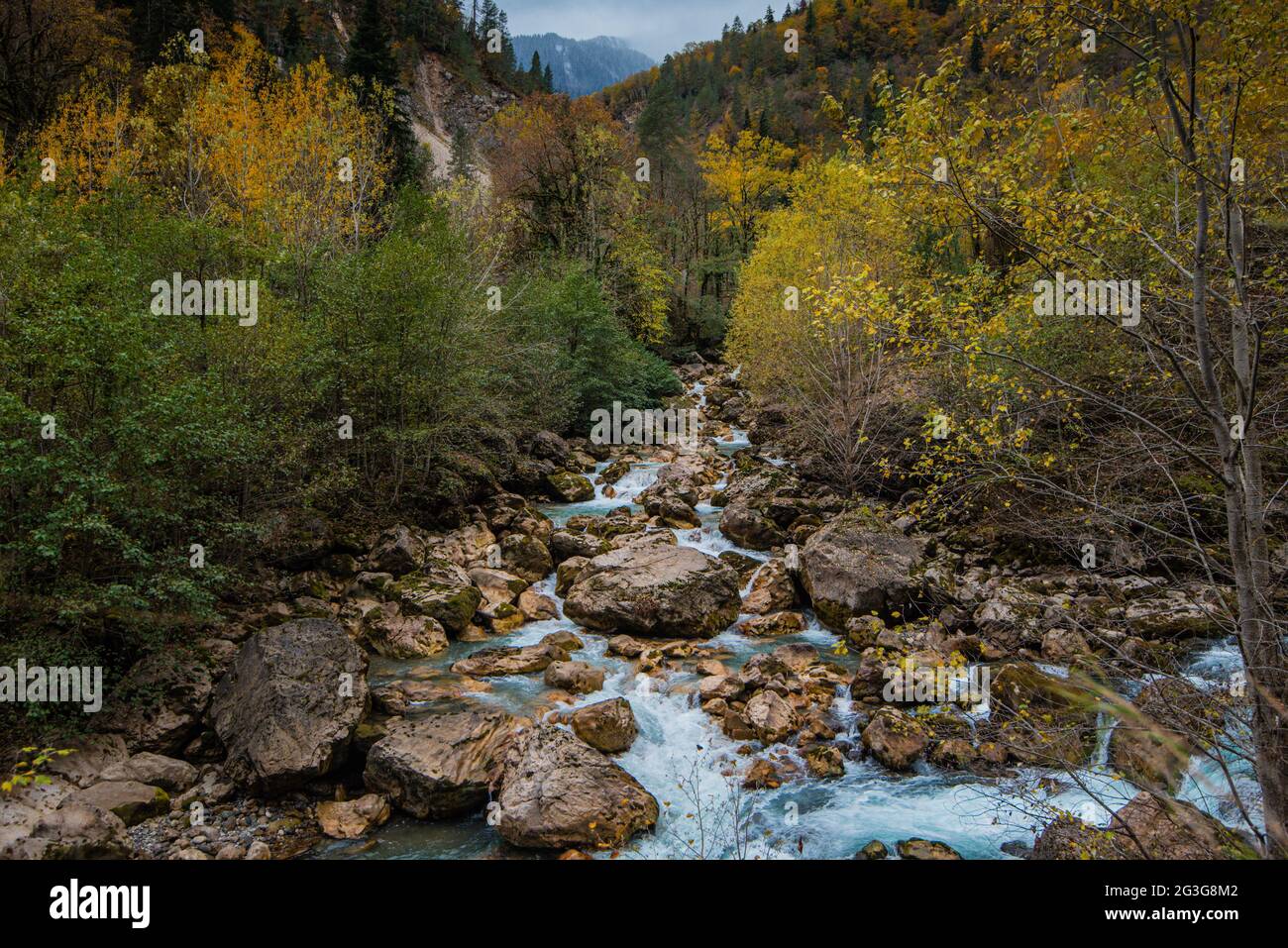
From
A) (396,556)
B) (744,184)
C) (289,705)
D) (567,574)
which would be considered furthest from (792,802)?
(744,184)

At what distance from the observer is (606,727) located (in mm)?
9406

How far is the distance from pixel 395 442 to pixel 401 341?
2639 mm

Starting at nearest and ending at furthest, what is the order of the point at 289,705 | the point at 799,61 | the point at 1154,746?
the point at 1154,746
the point at 289,705
the point at 799,61

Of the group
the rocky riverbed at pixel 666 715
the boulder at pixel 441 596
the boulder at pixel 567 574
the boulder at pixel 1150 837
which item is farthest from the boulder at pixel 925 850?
the boulder at pixel 567 574

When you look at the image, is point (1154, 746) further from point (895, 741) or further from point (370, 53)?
point (370, 53)

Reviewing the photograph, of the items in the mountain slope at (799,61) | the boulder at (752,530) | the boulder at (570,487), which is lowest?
the boulder at (752,530)

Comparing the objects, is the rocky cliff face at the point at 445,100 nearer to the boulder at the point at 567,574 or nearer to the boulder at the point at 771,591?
the boulder at the point at 567,574

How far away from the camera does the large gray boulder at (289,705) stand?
27.0 ft

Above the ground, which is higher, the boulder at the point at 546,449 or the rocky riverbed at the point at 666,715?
the boulder at the point at 546,449

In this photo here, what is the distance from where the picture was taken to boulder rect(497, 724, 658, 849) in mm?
7273

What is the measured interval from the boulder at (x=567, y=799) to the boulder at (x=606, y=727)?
3.43ft

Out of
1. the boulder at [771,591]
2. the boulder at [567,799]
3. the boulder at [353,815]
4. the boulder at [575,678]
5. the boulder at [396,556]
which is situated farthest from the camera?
the boulder at [396,556]

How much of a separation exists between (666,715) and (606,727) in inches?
49.9
